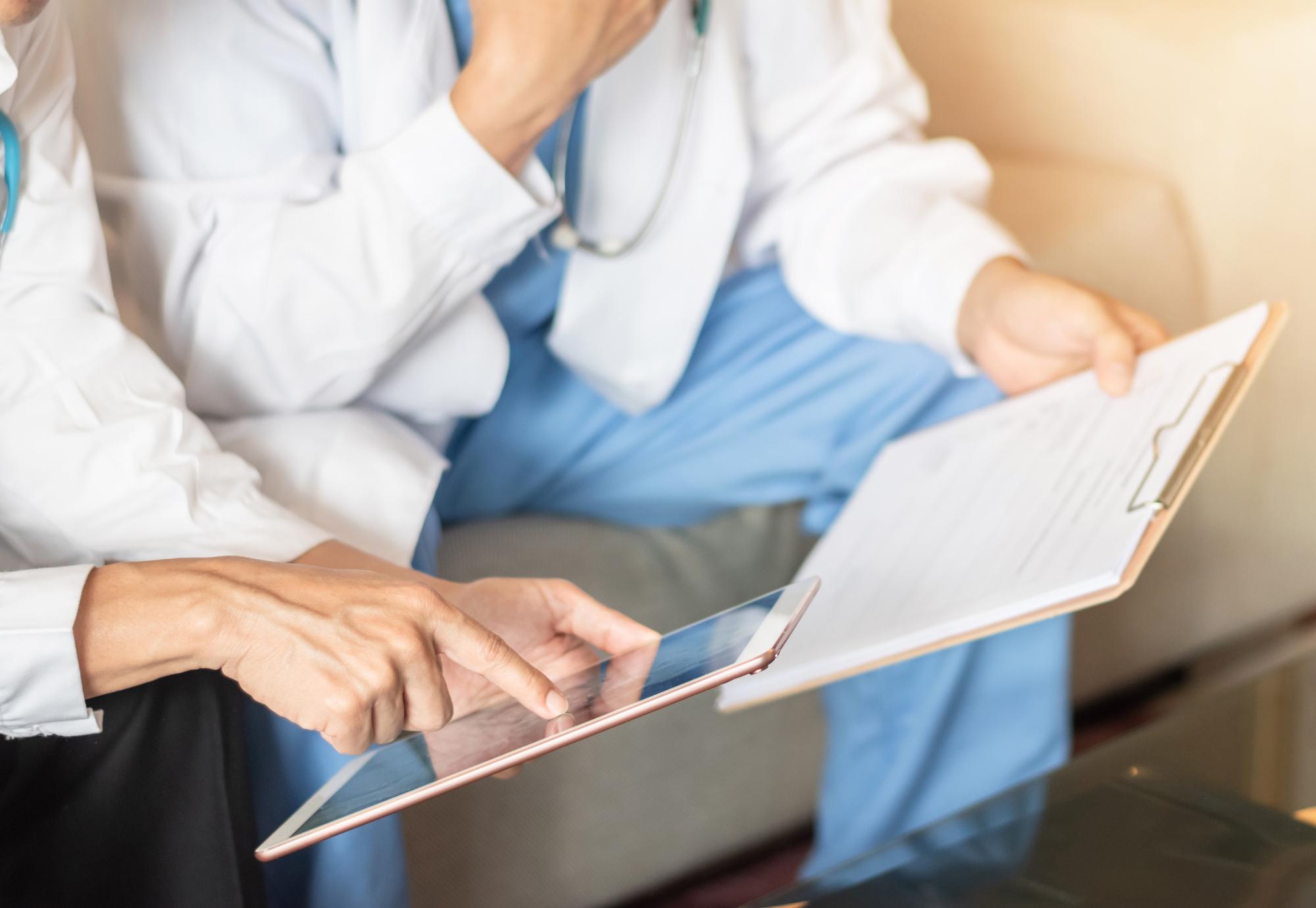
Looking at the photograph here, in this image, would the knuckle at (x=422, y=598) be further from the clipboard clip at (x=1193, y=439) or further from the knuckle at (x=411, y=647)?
the clipboard clip at (x=1193, y=439)

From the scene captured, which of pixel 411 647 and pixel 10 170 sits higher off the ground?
pixel 10 170

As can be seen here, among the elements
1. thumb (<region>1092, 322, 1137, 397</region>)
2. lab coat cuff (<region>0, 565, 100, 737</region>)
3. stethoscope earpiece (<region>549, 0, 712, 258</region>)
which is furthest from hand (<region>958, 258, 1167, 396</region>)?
lab coat cuff (<region>0, 565, 100, 737</region>)

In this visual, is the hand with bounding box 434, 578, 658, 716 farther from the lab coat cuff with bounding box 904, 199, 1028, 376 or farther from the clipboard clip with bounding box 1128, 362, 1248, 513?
the lab coat cuff with bounding box 904, 199, 1028, 376

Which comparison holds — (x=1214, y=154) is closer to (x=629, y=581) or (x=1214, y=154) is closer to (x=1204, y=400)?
(x=1204, y=400)

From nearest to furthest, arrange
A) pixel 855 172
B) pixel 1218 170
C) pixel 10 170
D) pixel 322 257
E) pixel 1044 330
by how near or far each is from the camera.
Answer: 1. pixel 10 170
2. pixel 322 257
3. pixel 1044 330
4. pixel 855 172
5. pixel 1218 170

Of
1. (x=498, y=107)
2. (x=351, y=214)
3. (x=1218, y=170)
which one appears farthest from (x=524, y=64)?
(x=1218, y=170)

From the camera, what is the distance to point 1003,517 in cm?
62

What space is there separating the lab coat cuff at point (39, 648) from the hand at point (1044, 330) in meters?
0.57

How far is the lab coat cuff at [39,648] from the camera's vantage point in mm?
424

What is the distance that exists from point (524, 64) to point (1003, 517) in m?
0.36

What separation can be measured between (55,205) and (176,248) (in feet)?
0.30

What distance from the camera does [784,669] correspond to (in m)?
0.61

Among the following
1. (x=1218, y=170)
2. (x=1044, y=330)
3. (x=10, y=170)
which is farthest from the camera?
(x=1218, y=170)

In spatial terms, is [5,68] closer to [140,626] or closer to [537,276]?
[140,626]
